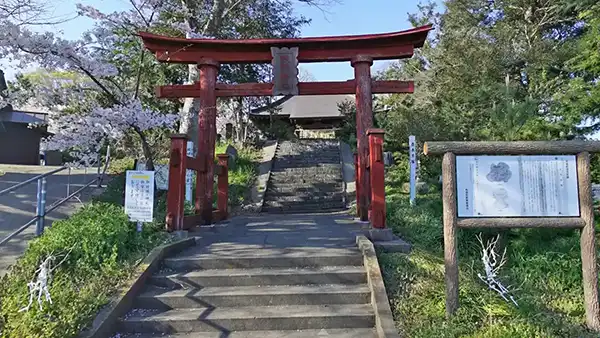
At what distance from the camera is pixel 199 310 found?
3.93 m

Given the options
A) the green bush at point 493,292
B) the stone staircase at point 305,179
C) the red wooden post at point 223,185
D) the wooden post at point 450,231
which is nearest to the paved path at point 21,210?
the red wooden post at point 223,185

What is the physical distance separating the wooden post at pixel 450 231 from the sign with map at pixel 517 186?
7 centimetres

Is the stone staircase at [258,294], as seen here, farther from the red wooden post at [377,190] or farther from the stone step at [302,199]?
the stone step at [302,199]

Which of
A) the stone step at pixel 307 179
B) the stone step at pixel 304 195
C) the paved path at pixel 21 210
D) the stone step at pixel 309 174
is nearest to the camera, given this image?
the paved path at pixel 21 210

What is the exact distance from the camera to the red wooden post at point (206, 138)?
6.80 metres

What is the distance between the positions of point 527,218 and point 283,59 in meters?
5.07

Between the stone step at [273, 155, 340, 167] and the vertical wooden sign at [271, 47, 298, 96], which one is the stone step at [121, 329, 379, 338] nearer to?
the vertical wooden sign at [271, 47, 298, 96]

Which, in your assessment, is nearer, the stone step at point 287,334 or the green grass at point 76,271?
the green grass at point 76,271

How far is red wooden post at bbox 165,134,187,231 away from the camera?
5.46 metres

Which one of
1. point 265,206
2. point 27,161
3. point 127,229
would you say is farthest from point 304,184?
point 27,161

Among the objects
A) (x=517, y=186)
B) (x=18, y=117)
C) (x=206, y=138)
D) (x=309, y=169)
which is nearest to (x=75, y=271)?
(x=206, y=138)

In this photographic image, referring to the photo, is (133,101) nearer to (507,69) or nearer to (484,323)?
(484,323)

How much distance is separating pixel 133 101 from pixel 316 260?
418 cm

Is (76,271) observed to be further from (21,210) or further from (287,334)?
(21,210)
